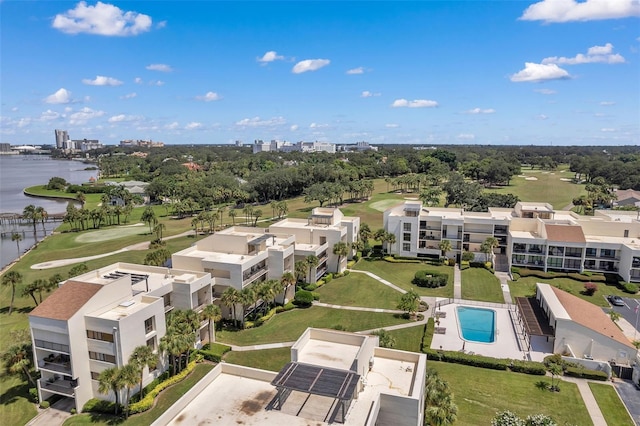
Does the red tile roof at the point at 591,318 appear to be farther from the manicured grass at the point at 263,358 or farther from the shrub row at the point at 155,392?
the shrub row at the point at 155,392

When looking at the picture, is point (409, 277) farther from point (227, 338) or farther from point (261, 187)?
point (261, 187)

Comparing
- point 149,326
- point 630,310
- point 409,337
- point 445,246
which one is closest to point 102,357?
point 149,326

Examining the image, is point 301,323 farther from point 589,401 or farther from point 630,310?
point 630,310

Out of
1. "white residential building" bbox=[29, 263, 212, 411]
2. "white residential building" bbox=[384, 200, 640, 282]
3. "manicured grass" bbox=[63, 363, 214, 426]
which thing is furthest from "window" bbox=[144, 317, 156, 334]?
"white residential building" bbox=[384, 200, 640, 282]

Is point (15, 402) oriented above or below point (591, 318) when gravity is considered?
below

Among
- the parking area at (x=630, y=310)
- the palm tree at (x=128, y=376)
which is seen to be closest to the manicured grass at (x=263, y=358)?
the palm tree at (x=128, y=376)

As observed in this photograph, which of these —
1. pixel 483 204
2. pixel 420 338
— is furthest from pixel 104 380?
pixel 483 204
